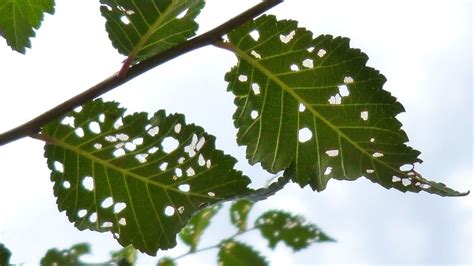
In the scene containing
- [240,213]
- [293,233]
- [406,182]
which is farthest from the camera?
[240,213]

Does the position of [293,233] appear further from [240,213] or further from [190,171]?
[190,171]

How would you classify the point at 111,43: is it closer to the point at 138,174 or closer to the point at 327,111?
the point at 138,174

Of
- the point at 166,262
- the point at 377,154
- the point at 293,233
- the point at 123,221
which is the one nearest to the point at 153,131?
the point at 123,221

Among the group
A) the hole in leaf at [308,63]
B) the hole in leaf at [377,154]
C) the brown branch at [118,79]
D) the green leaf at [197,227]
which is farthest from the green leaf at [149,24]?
the green leaf at [197,227]

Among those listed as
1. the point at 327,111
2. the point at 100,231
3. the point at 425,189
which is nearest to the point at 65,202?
the point at 100,231

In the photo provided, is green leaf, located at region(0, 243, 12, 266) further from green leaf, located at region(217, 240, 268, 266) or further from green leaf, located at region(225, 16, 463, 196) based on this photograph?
green leaf, located at region(217, 240, 268, 266)

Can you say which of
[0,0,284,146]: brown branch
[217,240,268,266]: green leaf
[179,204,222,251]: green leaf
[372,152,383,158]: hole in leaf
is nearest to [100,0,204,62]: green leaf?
[0,0,284,146]: brown branch
